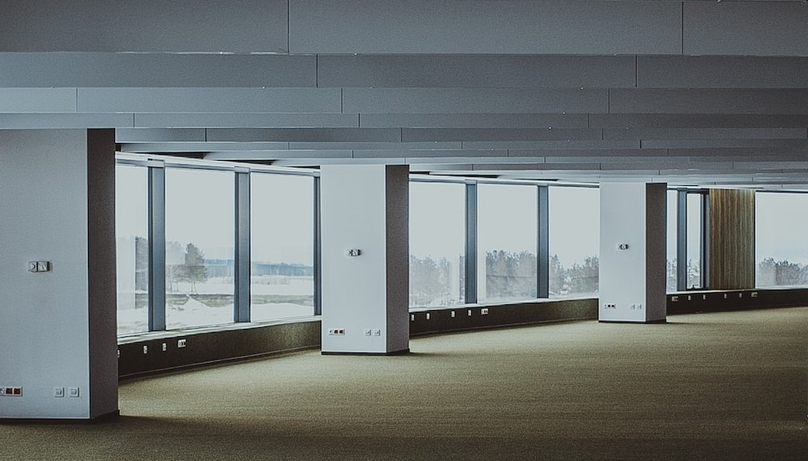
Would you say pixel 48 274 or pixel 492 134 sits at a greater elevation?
pixel 492 134

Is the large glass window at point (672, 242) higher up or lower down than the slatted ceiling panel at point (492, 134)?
lower down

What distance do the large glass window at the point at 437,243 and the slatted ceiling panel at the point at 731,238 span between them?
8.02 metres

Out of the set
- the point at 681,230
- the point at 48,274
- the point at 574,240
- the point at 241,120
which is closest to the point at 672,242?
the point at 681,230

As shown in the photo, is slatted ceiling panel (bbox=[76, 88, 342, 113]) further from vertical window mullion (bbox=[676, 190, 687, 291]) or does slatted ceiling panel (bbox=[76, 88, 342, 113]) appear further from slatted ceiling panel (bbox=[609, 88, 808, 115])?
vertical window mullion (bbox=[676, 190, 687, 291])

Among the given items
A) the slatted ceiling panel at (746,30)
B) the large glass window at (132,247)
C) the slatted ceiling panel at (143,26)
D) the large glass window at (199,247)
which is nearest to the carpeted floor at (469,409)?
the large glass window at (132,247)

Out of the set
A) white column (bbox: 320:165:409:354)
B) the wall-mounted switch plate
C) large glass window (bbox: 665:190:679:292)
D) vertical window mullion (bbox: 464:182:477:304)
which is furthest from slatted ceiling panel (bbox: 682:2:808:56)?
large glass window (bbox: 665:190:679:292)

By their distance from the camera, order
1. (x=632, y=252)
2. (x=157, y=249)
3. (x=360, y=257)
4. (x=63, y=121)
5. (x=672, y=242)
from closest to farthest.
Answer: (x=63, y=121) → (x=157, y=249) → (x=360, y=257) → (x=632, y=252) → (x=672, y=242)

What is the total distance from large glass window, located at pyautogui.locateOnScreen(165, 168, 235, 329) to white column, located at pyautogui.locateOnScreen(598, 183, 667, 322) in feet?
28.8

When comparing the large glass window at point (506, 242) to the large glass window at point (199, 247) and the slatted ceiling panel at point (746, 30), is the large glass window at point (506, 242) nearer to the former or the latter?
the large glass window at point (199, 247)

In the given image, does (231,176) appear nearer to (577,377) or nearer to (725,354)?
(577,377)

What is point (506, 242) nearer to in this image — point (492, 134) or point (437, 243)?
point (437, 243)

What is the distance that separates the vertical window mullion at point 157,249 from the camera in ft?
50.8

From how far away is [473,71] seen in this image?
23.5ft

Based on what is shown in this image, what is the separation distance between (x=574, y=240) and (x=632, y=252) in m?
1.74
